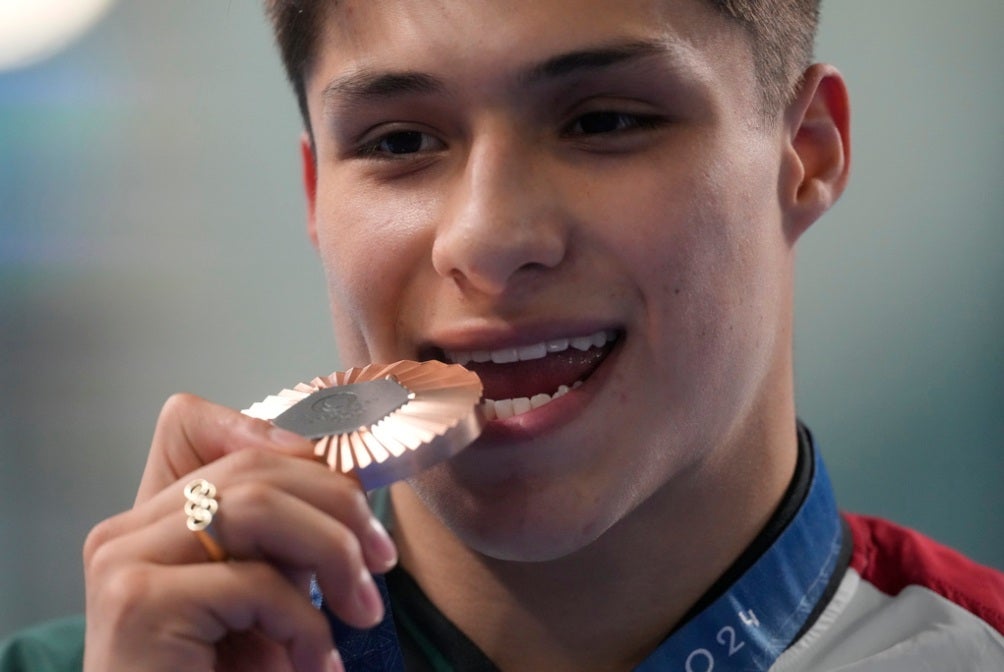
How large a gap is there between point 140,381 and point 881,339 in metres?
1.30

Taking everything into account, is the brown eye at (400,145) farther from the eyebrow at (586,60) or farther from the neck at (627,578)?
the neck at (627,578)

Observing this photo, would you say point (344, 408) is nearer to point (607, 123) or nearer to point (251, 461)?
point (251, 461)

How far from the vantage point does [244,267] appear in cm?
208

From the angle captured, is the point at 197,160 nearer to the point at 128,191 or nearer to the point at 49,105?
the point at 128,191

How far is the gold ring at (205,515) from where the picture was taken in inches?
35.5

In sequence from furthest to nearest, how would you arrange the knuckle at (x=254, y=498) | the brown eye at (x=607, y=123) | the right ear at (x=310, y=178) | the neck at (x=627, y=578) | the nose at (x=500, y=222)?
the right ear at (x=310, y=178) → the neck at (x=627, y=578) → the brown eye at (x=607, y=123) → the nose at (x=500, y=222) → the knuckle at (x=254, y=498)

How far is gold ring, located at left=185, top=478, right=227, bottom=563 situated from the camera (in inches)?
35.5

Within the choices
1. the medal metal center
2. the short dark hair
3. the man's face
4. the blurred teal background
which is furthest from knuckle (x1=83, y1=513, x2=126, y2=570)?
the blurred teal background

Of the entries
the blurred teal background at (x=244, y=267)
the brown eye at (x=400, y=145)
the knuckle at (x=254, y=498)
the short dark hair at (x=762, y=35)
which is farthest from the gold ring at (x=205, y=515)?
the blurred teal background at (x=244, y=267)

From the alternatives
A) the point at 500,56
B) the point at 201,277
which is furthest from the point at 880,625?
the point at 201,277

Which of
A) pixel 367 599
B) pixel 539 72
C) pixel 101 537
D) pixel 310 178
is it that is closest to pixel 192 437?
pixel 101 537

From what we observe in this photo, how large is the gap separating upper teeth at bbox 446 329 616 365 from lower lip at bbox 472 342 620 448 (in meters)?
0.02

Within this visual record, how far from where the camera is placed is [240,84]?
208 centimetres

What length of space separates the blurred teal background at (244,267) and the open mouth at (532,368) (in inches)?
37.9
